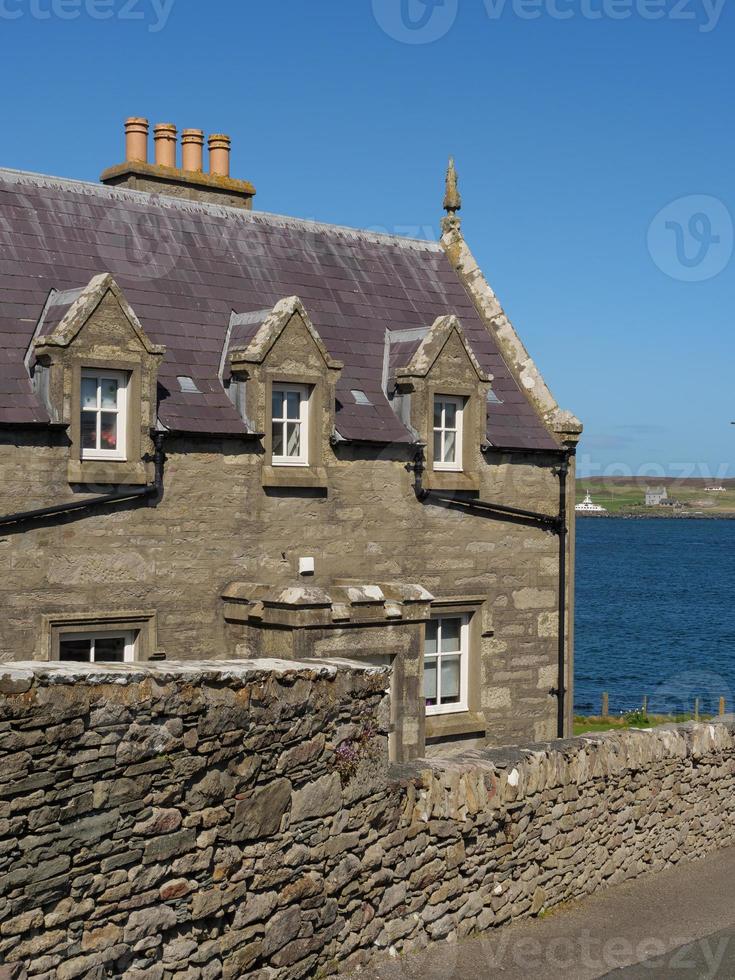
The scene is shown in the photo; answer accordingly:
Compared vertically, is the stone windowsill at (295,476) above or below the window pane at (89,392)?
below

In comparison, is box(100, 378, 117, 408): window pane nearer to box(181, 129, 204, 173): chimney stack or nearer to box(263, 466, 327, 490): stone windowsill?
box(263, 466, 327, 490): stone windowsill

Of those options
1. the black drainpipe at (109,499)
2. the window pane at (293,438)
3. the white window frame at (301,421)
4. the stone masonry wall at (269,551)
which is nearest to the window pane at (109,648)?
the stone masonry wall at (269,551)

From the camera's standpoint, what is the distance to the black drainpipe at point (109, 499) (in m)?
14.5

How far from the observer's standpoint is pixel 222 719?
8984 millimetres

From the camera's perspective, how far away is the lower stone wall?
7.84 m

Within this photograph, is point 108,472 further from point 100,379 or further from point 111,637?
point 111,637

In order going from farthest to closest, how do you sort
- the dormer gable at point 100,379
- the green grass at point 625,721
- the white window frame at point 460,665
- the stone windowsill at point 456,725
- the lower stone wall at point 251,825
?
the green grass at point 625,721 → the white window frame at point 460,665 → the stone windowsill at point 456,725 → the dormer gable at point 100,379 → the lower stone wall at point 251,825

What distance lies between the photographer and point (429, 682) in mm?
18172

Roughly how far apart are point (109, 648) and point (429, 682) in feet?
16.1

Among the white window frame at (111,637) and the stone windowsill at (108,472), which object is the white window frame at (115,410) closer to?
the stone windowsill at (108,472)

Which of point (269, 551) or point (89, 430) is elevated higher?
point (89, 430)

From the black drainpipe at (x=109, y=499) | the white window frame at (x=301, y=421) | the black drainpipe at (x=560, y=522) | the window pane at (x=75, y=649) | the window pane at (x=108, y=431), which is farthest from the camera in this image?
the black drainpipe at (x=560, y=522)

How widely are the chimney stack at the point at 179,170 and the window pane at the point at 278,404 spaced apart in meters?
4.23

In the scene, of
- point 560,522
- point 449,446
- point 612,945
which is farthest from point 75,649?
point 560,522
